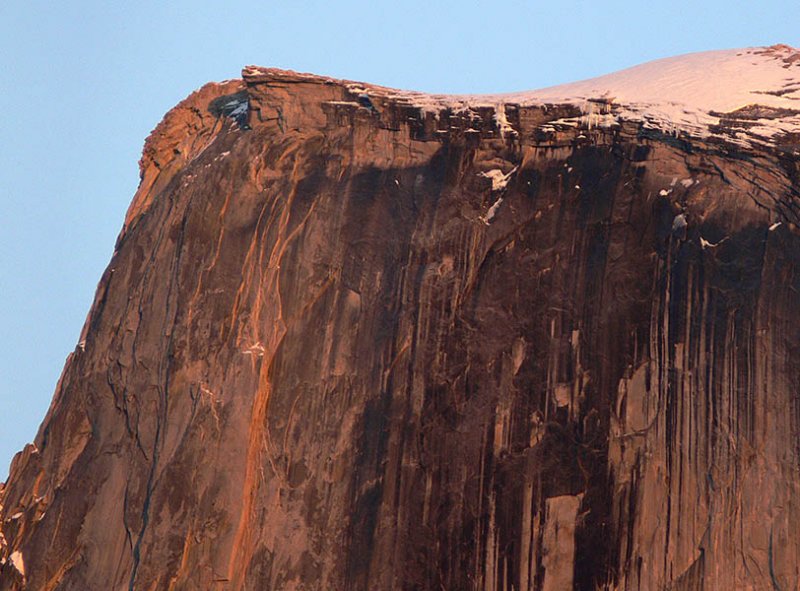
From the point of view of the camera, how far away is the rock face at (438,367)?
886 inches

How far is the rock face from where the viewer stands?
2250 centimetres

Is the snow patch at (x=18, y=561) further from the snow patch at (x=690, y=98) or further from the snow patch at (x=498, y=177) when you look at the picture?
the snow patch at (x=498, y=177)

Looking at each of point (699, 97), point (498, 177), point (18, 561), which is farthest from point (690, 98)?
point (18, 561)

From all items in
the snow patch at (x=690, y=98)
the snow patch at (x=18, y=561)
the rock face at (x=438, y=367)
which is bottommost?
the snow patch at (x=18, y=561)

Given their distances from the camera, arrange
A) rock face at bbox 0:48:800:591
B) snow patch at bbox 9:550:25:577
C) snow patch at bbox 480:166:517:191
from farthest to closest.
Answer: snow patch at bbox 9:550:25:577 < snow patch at bbox 480:166:517:191 < rock face at bbox 0:48:800:591

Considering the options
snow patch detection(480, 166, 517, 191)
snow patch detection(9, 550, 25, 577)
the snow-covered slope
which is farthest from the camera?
snow patch detection(9, 550, 25, 577)

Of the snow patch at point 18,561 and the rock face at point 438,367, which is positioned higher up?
the rock face at point 438,367

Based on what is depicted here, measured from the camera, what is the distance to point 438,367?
23875 mm

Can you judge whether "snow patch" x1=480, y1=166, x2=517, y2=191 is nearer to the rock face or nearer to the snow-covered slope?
the rock face

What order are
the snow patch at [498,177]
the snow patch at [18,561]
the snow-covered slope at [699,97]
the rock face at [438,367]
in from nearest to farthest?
the rock face at [438,367], the snow-covered slope at [699,97], the snow patch at [498,177], the snow patch at [18,561]

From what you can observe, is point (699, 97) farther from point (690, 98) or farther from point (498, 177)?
point (498, 177)

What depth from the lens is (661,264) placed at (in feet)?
76.4

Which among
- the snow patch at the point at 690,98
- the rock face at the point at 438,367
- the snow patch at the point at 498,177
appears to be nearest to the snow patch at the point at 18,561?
the rock face at the point at 438,367

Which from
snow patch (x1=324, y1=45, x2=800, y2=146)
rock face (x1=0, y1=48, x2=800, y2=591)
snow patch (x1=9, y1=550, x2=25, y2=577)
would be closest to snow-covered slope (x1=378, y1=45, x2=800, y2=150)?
snow patch (x1=324, y1=45, x2=800, y2=146)
